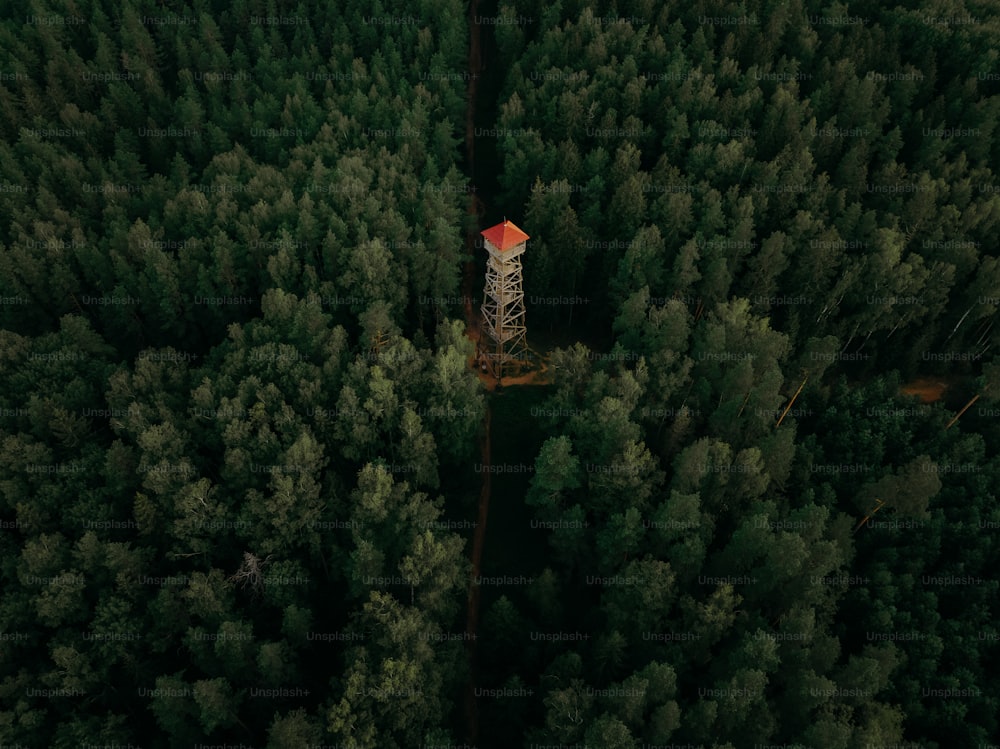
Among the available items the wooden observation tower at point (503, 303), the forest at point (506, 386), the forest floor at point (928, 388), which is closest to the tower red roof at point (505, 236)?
the wooden observation tower at point (503, 303)

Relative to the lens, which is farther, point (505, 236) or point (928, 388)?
point (928, 388)

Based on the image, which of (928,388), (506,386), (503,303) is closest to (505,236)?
(503,303)

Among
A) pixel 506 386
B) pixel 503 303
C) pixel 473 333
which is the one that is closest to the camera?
pixel 503 303

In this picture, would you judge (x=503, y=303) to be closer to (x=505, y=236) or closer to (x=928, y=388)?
(x=505, y=236)

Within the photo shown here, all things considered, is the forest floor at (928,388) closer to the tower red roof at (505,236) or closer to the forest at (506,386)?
the forest at (506,386)

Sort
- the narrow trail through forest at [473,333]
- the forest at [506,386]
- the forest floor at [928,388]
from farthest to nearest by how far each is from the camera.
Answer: the forest floor at [928,388], the narrow trail through forest at [473,333], the forest at [506,386]

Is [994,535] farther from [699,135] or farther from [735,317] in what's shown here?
[699,135]

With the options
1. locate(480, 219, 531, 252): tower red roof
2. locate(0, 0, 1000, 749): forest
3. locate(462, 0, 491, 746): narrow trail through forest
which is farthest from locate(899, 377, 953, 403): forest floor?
locate(462, 0, 491, 746): narrow trail through forest
